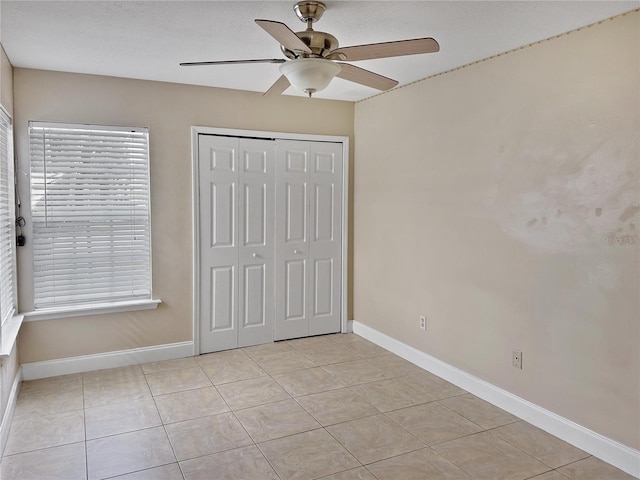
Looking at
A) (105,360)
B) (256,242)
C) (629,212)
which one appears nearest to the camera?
(629,212)

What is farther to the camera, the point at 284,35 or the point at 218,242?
the point at 218,242

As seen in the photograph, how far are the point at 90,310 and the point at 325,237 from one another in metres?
2.24

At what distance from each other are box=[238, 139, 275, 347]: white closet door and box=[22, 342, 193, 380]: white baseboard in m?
0.61

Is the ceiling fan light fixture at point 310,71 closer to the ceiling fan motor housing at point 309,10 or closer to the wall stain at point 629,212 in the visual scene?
the ceiling fan motor housing at point 309,10

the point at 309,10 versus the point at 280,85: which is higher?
the point at 309,10

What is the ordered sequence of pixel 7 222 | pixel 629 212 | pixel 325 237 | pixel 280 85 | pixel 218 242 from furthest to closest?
1. pixel 325 237
2. pixel 218 242
3. pixel 7 222
4. pixel 280 85
5. pixel 629 212

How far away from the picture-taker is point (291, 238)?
15.5 ft

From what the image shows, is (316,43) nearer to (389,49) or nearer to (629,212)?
(389,49)

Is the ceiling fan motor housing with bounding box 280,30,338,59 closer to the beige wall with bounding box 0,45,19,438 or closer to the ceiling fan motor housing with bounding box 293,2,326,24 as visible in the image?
the ceiling fan motor housing with bounding box 293,2,326,24

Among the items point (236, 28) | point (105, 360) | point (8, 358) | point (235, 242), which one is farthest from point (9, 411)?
point (236, 28)

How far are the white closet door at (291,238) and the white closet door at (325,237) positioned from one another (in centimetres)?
8

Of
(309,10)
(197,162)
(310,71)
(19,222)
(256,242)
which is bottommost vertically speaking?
(256,242)

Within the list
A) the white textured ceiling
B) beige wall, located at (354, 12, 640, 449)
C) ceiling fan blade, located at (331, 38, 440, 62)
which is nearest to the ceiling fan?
ceiling fan blade, located at (331, 38, 440, 62)

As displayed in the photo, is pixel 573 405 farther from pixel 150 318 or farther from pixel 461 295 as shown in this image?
pixel 150 318
